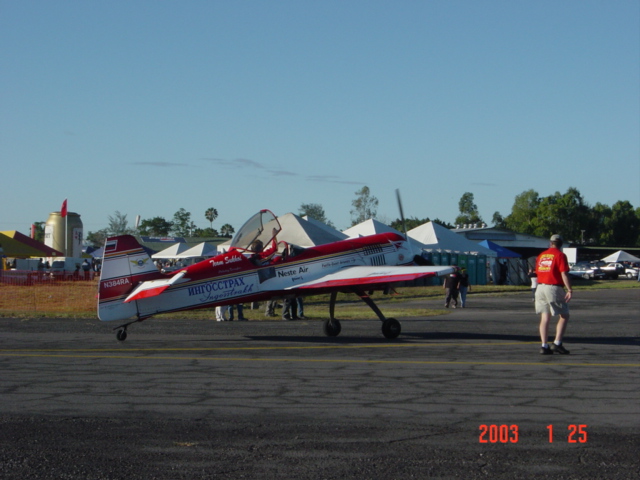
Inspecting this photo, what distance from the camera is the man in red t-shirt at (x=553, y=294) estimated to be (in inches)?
430

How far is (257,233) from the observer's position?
14695 millimetres

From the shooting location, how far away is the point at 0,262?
5641 cm

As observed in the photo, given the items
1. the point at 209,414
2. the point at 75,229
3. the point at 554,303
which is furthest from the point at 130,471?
the point at 75,229

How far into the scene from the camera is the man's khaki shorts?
10906mm

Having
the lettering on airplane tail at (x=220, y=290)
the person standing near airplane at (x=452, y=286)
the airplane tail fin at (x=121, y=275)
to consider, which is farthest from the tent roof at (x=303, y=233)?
the airplane tail fin at (x=121, y=275)

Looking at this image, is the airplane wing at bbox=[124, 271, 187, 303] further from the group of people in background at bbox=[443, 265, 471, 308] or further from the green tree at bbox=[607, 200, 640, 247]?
the green tree at bbox=[607, 200, 640, 247]

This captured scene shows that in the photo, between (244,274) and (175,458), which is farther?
(244,274)

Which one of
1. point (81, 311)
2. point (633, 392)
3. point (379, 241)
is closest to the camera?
point (633, 392)

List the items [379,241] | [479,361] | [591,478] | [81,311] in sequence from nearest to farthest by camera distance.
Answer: [591,478], [479,361], [379,241], [81,311]

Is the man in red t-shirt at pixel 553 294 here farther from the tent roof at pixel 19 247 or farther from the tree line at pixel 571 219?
the tree line at pixel 571 219

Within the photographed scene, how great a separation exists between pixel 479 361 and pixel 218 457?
20.0ft

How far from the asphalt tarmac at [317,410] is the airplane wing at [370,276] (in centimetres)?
137

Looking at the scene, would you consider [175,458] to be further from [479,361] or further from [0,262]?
[0,262]
